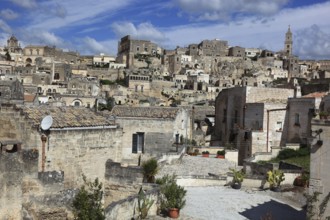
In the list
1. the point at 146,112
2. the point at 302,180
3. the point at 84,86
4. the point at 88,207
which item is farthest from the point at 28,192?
the point at 84,86

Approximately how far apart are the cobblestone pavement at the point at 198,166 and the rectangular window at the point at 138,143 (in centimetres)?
263

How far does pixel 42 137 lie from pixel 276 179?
990 cm

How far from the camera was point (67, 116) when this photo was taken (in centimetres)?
1688

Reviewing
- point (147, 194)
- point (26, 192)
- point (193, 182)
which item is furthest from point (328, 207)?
point (26, 192)

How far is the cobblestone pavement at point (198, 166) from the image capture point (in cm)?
2126

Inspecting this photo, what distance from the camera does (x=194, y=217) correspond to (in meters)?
13.4

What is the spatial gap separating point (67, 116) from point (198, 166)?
891 centimetres

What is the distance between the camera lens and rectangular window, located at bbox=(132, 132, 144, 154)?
81.0 feet

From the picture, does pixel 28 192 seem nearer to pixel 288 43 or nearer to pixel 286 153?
pixel 286 153

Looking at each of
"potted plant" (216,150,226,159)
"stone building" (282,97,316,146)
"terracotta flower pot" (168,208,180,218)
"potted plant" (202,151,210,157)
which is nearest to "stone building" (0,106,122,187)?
"terracotta flower pot" (168,208,180,218)

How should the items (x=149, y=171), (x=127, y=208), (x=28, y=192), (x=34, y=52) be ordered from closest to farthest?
(x=28, y=192), (x=127, y=208), (x=149, y=171), (x=34, y=52)

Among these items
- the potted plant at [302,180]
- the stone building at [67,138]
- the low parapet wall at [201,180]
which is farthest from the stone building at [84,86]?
the potted plant at [302,180]

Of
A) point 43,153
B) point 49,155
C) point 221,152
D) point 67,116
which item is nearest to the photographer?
point 43,153

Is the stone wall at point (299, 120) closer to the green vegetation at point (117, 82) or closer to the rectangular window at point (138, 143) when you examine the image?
the rectangular window at point (138, 143)
